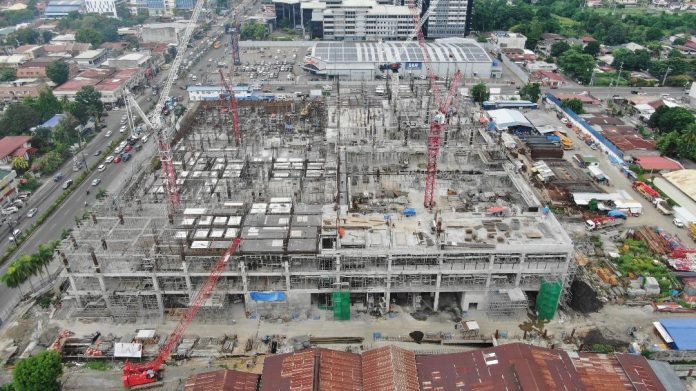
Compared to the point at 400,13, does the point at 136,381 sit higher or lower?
lower

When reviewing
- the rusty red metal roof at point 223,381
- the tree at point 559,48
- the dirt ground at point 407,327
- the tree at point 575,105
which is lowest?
the dirt ground at point 407,327

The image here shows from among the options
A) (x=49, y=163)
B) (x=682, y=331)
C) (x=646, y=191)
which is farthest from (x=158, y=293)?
(x=646, y=191)

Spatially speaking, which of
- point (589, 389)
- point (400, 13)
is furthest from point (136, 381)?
point (400, 13)

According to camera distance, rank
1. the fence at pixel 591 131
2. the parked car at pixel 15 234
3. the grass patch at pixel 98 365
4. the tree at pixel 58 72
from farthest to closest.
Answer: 1. the tree at pixel 58 72
2. the fence at pixel 591 131
3. the parked car at pixel 15 234
4. the grass patch at pixel 98 365

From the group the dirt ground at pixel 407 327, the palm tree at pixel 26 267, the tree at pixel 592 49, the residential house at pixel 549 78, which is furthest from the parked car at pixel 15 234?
the tree at pixel 592 49

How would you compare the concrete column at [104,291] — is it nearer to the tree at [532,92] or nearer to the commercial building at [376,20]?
the tree at [532,92]

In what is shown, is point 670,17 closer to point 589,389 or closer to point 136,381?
point 589,389

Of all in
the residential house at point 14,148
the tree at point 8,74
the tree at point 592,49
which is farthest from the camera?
the tree at point 592,49

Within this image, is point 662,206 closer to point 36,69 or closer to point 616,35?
point 616,35
